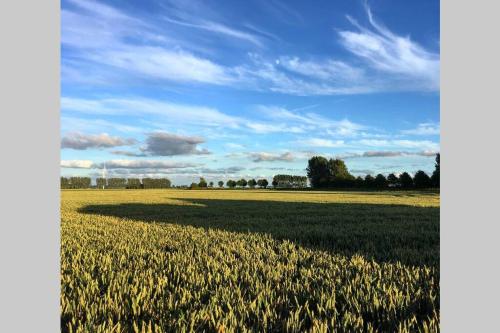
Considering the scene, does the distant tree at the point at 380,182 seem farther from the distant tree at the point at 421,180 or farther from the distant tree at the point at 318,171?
the distant tree at the point at 318,171

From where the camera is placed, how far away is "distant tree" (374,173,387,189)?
87650mm

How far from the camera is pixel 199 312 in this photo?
12.7ft

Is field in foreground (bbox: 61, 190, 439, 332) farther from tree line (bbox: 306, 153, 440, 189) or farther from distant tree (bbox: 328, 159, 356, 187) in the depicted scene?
distant tree (bbox: 328, 159, 356, 187)

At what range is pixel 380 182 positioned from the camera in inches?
3494

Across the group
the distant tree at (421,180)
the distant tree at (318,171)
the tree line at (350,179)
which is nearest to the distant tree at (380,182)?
the tree line at (350,179)

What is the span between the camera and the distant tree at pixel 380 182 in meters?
87.7

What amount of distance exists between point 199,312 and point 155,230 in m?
8.58

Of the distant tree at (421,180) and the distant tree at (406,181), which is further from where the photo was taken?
the distant tree at (406,181)

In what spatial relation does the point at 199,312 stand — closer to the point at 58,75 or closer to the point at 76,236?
the point at 58,75

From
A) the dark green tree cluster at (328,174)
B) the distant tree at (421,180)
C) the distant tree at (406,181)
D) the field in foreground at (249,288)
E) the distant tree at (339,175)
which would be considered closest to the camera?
the field in foreground at (249,288)

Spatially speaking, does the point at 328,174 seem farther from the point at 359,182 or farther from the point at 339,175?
the point at 359,182

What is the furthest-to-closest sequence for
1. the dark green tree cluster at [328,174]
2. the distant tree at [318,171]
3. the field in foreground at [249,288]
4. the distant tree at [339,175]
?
1. the distant tree at [318,171]
2. the dark green tree cluster at [328,174]
3. the distant tree at [339,175]
4. the field in foreground at [249,288]

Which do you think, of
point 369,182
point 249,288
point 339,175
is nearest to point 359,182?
Answer: point 369,182

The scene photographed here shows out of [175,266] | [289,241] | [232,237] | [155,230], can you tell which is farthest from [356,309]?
[155,230]
